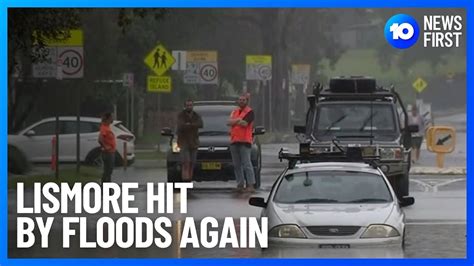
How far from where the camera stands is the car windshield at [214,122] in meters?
10.6

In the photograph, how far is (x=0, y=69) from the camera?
937 centimetres

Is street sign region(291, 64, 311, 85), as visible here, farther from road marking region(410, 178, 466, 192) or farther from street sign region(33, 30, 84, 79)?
road marking region(410, 178, 466, 192)

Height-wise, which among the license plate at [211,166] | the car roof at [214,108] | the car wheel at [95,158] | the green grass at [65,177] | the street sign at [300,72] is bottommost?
the green grass at [65,177]

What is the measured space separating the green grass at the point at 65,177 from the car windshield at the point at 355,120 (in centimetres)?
549

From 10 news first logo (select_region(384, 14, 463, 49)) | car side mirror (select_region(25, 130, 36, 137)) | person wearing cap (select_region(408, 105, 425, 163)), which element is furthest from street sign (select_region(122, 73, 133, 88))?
person wearing cap (select_region(408, 105, 425, 163))

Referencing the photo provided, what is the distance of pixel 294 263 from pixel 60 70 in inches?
80.3

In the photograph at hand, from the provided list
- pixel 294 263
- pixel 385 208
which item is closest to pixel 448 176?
pixel 385 208

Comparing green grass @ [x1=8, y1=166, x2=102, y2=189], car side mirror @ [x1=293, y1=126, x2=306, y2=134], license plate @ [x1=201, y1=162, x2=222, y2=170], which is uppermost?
car side mirror @ [x1=293, y1=126, x2=306, y2=134]

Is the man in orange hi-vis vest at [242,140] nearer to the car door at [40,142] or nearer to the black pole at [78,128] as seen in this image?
the black pole at [78,128]

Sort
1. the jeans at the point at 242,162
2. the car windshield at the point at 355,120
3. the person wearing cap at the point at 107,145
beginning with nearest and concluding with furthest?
1. the person wearing cap at the point at 107,145
2. the jeans at the point at 242,162
3. the car windshield at the point at 355,120

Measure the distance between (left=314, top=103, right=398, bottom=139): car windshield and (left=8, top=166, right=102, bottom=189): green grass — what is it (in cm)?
549

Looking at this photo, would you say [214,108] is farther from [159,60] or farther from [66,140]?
[66,140]

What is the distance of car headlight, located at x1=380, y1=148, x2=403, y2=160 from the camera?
1569 centimetres

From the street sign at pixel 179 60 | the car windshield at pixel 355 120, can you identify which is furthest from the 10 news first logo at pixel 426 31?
the car windshield at pixel 355 120
